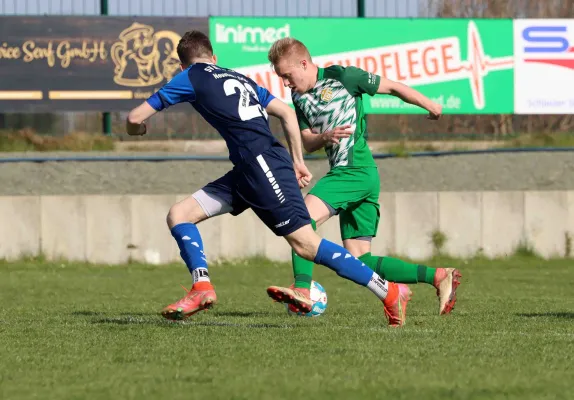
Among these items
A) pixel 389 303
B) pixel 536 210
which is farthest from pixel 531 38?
pixel 389 303

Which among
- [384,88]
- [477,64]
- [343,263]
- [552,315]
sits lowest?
[552,315]

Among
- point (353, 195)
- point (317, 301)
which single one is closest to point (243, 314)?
point (317, 301)

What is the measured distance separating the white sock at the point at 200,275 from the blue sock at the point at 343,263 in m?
0.70

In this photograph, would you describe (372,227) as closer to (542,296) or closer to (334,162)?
(334,162)

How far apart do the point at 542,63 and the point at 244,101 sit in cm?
1373

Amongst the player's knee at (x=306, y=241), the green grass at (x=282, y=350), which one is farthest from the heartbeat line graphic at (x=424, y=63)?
the player's knee at (x=306, y=241)

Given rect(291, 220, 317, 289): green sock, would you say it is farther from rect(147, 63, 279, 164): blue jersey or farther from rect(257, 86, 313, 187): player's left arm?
rect(147, 63, 279, 164): blue jersey

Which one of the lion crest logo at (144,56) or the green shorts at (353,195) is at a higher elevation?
the lion crest logo at (144,56)

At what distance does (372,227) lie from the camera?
8.95m

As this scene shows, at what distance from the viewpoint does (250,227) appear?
54.0ft

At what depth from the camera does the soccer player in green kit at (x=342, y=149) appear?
842 cm

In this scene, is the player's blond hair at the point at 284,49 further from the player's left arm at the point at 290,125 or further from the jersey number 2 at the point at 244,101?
the jersey number 2 at the point at 244,101

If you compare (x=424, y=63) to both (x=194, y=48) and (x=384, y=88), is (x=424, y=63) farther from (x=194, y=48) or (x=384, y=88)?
A: (x=194, y=48)

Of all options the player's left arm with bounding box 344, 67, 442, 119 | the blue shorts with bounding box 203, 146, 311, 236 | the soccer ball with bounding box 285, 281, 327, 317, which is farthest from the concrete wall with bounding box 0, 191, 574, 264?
the blue shorts with bounding box 203, 146, 311, 236
